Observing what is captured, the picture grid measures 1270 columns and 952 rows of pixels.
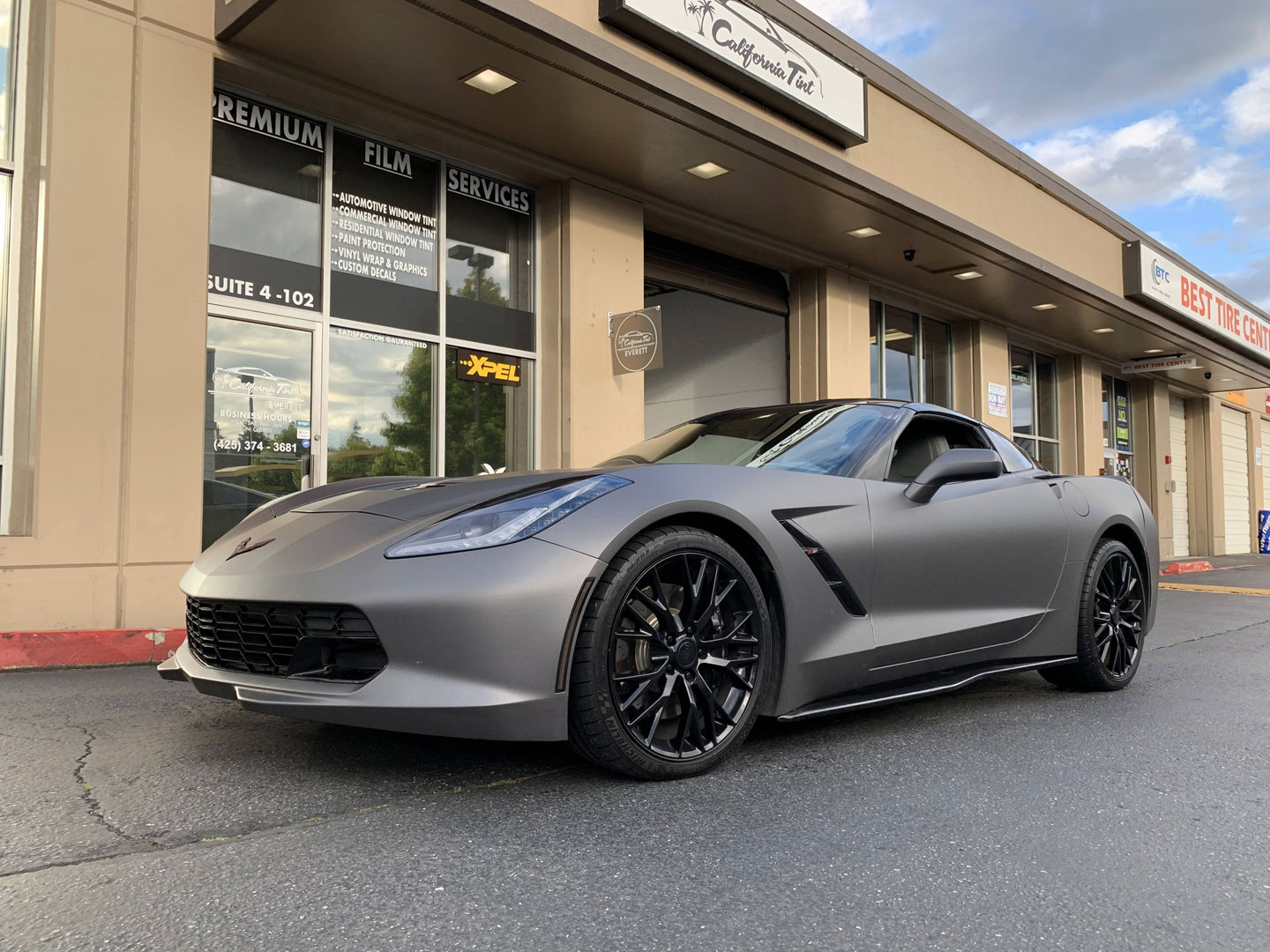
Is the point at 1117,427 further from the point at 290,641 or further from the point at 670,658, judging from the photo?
the point at 290,641

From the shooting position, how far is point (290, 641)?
2557 mm

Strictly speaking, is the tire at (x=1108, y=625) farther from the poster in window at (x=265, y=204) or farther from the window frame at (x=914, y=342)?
the window frame at (x=914, y=342)

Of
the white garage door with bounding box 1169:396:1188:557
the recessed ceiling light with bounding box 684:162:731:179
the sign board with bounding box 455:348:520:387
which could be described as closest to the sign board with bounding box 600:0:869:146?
the recessed ceiling light with bounding box 684:162:731:179

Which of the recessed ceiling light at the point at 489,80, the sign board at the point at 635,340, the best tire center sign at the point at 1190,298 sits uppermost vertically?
the best tire center sign at the point at 1190,298

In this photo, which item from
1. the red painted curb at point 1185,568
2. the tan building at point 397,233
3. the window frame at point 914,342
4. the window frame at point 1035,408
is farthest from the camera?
the window frame at point 1035,408

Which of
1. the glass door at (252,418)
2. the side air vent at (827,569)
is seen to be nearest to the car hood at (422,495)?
the side air vent at (827,569)

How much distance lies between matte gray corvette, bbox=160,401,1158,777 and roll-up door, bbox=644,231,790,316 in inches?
291

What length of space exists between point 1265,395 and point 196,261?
30.7 meters

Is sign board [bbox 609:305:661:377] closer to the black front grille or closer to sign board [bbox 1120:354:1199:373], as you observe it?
the black front grille

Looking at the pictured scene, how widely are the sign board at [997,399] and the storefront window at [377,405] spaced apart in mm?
10562

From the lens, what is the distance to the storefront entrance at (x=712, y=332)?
11391 millimetres

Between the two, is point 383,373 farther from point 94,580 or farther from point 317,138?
point 94,580

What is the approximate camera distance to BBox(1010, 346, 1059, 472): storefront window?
1709 cm

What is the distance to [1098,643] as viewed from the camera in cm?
436
